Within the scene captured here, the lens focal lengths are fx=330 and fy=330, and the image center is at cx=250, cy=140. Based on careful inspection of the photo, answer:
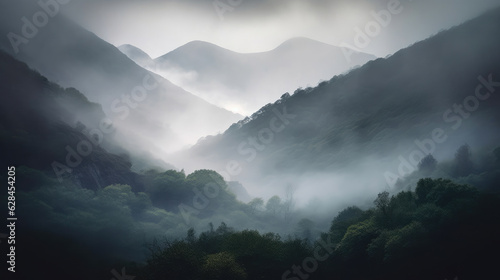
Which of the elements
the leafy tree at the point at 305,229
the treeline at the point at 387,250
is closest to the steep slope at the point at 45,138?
the treeline at the point at 387,250

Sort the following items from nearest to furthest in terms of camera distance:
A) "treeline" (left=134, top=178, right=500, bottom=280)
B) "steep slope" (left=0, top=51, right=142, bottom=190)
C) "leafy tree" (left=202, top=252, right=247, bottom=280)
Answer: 1. "treeline" (left=134, top=178, right=500, bottom=280)
2. "leafy tree" (left=202, top=252, right=247, bottom=280)
3. "steep slope" (left=0, top=51, right=142, bottom=190)

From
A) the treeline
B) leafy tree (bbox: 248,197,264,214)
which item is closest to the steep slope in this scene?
leafy tree (bbox: 248,197,264,214)

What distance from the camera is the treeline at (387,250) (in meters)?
61.5

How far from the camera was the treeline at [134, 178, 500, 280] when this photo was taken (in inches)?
2422

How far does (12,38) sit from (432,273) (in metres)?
207

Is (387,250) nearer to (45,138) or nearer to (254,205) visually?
(254,205)

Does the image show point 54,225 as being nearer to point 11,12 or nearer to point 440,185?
point 440,185

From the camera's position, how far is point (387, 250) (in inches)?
2657

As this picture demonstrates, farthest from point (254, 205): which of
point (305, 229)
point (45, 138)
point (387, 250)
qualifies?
point (387, 250)

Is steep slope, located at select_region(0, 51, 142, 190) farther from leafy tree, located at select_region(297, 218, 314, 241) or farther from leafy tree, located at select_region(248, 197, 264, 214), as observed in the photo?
leafy tree, located at select_region(297, 218, 314, 241)

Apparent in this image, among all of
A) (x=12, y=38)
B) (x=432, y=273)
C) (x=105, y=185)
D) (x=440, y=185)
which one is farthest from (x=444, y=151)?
(x=12, y=38)

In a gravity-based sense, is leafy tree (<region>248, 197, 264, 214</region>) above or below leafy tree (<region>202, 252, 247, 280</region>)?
above

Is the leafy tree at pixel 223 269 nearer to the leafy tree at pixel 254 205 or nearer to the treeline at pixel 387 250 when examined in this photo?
the treeline at pixel 387 250

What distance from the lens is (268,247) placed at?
7569 centimetres
